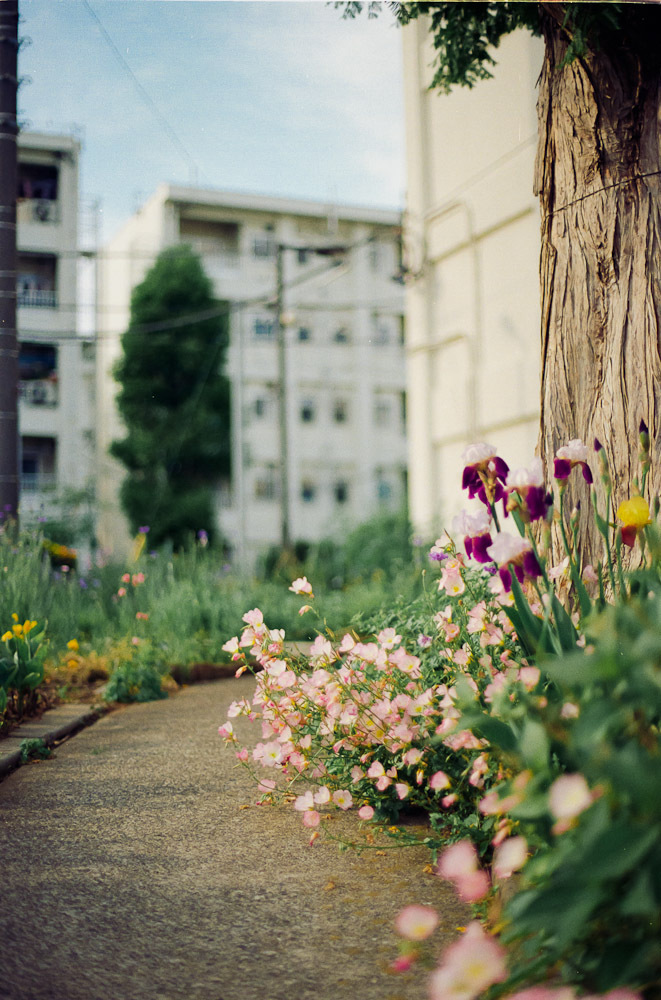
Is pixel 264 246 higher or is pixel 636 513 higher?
pixel 264 246

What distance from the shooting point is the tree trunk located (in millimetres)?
2704

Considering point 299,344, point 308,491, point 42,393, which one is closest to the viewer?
point 42,393

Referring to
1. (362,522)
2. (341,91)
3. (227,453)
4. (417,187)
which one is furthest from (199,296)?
(341,91)

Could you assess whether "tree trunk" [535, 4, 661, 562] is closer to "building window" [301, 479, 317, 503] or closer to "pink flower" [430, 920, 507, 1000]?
"pink flower" [430, 920, 507, 1000]

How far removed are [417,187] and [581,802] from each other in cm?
759

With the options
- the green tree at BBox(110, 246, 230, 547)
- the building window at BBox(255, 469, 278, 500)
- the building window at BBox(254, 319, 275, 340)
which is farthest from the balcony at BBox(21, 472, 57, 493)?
the building window at BBox(254, 319, 275, 340)

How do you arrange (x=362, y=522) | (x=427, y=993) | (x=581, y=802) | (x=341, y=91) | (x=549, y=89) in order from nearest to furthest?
1. (x=581, y=802)
2. (x=427, y=993)
3. (x=549, y=89)
4. (x=341, y=91)
5. (x=362, y=522)

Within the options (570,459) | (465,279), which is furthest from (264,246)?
(570,459)

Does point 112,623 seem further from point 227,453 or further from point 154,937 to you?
point 227,453

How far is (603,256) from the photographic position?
9.11 ft

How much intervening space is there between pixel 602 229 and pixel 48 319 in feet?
74.9

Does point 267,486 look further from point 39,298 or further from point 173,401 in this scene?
point 39,298

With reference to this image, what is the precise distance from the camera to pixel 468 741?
1793 mm

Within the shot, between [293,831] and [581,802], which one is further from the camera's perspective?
[293,831]
